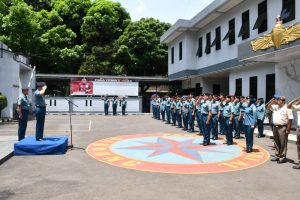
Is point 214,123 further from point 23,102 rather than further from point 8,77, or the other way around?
point 8,77

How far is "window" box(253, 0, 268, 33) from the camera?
63.0 ft

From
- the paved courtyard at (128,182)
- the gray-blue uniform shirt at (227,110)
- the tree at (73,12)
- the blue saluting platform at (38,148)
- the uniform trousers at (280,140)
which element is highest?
the tree at (73,12)

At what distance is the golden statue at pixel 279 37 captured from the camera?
44.5ft

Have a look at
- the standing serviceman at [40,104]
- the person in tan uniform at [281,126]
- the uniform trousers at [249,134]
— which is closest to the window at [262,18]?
the uniform trousers at [249,134]

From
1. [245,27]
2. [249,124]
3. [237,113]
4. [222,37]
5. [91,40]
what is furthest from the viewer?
[91,40]

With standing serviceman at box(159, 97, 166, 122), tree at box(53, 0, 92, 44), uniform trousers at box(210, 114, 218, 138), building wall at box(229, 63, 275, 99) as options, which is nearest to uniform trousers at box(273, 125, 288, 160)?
uniform trousers at box(210, 114, 218, 138)

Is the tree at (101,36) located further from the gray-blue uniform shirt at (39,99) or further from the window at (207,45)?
the gray-blue uniform shirt at (39,99)

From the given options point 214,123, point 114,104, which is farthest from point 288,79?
point 114,104

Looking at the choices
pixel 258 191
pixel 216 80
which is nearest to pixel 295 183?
pixel 258 191

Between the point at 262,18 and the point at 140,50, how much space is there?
26.1m

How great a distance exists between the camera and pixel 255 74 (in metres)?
20.7

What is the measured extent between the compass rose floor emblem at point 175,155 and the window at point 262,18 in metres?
8.86

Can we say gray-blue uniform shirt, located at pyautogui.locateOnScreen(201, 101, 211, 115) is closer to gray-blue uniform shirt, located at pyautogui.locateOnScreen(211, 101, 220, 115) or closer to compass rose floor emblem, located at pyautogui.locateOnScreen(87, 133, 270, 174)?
gray-blue uniform shirt, located at pyautogui.locateOnScreen(211, 101, 220, 115)

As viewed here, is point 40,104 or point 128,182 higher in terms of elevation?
point 40,104
